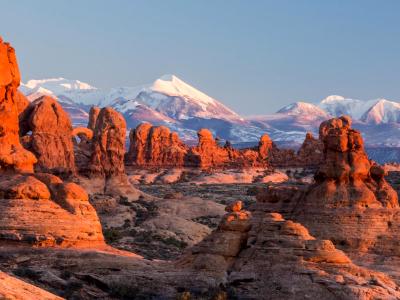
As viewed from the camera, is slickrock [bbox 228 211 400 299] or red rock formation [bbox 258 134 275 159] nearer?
slickrock [bbox 228 211 400 299]

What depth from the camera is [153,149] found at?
127500 mm

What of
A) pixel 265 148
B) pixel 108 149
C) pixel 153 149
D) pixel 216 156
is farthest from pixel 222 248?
pixel 265 148

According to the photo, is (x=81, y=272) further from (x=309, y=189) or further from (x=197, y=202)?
(x=197, y=202)

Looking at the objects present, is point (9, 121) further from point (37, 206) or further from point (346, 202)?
point (346, 202)

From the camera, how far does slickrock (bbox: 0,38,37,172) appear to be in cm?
4669

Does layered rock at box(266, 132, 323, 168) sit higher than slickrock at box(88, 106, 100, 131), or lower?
lower

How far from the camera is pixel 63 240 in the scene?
39.7 m

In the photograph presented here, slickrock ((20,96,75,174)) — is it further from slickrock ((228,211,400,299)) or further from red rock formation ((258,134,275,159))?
red rock formation ((258,134,275,159))

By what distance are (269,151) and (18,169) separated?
95.7 meters

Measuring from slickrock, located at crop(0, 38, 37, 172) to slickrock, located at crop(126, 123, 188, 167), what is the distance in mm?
75011

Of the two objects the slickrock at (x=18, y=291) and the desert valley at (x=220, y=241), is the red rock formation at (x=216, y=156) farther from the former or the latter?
the slickrock at (x=18, y=291)

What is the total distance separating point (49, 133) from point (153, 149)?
164 ft

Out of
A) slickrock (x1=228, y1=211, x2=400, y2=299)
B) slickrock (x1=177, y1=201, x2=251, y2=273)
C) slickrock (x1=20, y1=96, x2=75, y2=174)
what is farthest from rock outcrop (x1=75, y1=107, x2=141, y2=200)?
slickrock (x1=228, y1=211, x2=400, y2=299)

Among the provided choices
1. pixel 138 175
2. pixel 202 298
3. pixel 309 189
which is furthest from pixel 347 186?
pixel 138 175
